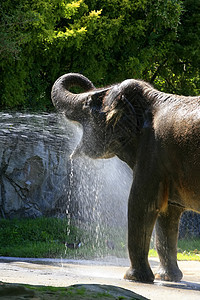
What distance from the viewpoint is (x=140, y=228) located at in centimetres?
586

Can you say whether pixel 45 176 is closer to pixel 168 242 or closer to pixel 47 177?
pixel 47 177

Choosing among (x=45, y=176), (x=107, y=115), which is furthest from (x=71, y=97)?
(x=45, y=176)

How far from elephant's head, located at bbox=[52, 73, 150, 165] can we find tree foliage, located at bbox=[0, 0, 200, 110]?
18.0 ft

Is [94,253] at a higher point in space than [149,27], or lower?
lower

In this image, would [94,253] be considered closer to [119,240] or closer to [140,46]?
[119,240]

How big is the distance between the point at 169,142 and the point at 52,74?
11369 millimetres

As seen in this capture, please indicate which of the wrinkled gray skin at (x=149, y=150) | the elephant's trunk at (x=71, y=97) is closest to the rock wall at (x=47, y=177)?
the elephant's trunk at (x=71, y=97)

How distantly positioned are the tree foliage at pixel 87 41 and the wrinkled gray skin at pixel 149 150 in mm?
6068

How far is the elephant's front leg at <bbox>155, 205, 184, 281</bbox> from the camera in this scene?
6.50 metres

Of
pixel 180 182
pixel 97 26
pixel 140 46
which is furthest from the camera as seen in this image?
pixel 140 46

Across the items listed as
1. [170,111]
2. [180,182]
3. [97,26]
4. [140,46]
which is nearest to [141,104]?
[170,111]

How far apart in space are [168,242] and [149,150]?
129 centimetres

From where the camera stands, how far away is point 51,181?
14695 millimetres

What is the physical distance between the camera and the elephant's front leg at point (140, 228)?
5.81 meters
